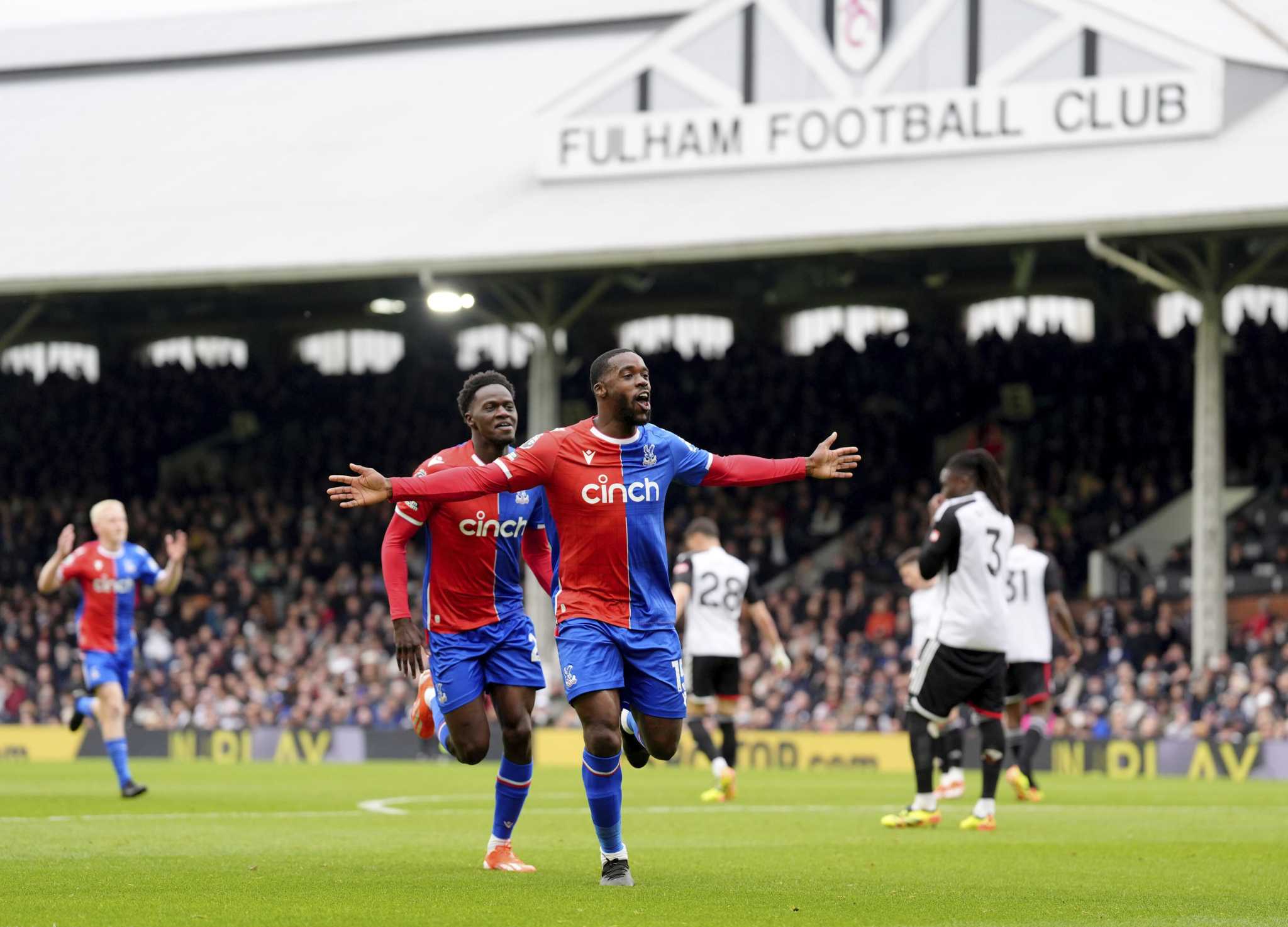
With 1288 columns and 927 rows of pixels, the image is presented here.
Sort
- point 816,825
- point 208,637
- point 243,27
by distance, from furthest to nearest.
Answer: point 243,27 → point 208,637 → point 816,825

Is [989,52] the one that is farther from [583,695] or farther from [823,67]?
[583,695]

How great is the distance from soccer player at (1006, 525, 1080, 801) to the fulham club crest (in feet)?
39.6

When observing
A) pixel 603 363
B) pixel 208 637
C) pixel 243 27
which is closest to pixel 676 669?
pixel 603 363

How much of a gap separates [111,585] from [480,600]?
6658 millimetres

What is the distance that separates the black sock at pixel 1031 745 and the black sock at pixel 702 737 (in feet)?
8.15

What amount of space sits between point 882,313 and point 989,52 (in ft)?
44.4

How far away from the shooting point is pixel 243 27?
38438 millimetres

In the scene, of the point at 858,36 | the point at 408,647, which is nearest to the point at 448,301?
the point at 858,36

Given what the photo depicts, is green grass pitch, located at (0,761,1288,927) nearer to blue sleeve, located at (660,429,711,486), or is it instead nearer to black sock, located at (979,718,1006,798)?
black sock, located at (979,718,1006,798)

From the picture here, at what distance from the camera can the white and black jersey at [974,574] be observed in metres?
12.3

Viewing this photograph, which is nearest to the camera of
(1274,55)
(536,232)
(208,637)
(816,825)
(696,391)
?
(816,825)

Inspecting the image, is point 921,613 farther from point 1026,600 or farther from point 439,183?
point 439,183

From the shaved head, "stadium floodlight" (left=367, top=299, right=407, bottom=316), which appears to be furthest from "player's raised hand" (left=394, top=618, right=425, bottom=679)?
"stadium floodlight" (left=367, top=299, right=407, bottom=316)

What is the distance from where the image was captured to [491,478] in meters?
8.80
